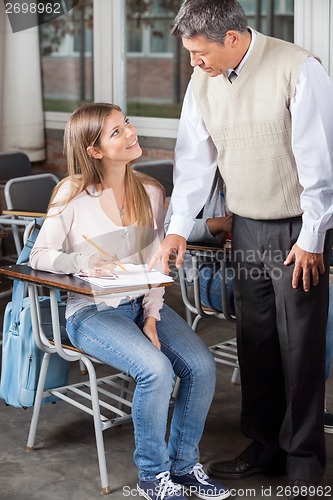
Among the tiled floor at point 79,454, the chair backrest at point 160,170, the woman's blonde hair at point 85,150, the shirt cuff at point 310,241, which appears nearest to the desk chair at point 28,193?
the chair backrest at point 160,170

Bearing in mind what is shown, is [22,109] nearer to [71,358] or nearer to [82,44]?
[82,44]

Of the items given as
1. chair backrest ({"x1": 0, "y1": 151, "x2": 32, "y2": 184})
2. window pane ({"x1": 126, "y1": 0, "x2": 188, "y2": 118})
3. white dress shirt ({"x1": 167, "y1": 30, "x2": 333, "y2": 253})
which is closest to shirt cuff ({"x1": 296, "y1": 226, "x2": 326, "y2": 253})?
white dress shirt ({"x1": 167, "y1": 30, "x2": 333, "y2": 253})

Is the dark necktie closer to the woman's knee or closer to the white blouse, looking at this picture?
the white blouse

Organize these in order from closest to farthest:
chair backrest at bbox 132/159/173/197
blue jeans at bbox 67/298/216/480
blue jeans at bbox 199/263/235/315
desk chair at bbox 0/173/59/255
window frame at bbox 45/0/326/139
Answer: blue jeans at bbox 67/298/216/480
blue jeans at bbox 199/263/235/315
desk chair at bbox 0/173/59/255
chair backrest at bbox 132/159/173/197
window frame at bbox 45/0/326/139

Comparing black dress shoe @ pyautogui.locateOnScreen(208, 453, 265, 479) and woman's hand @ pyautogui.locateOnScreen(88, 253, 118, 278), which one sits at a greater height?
woman's hand @ pyautogui.locateOnScreen(88, 253, 118, 278)

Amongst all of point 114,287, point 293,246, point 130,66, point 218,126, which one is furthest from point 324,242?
point 130,66

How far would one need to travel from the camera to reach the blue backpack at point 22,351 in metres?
2.89

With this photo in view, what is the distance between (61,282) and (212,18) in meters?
0.88

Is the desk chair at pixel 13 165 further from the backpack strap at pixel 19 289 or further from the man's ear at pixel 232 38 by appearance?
the man's ear at pixel 232 38

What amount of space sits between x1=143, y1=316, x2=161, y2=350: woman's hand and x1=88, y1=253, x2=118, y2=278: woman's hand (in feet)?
0.68

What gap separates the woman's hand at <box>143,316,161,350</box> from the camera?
2.64m

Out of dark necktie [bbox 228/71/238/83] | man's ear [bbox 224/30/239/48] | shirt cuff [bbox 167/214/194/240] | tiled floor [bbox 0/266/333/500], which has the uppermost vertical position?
man's ear [bbox 224/30/239/48]

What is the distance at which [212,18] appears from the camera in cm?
233

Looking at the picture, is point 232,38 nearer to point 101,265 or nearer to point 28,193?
point 101,265
